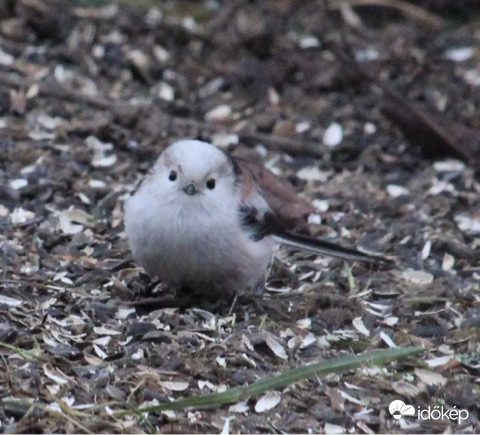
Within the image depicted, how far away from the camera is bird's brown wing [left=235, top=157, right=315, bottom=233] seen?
4844 mm

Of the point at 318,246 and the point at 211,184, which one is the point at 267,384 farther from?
the point at 318,246

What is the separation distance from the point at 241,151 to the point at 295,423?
2.61 meters

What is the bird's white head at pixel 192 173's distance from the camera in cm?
418

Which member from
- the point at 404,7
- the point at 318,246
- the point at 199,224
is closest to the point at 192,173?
the point at 199,224

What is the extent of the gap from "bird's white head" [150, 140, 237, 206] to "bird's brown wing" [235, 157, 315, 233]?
52 cm

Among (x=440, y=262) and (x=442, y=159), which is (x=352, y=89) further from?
(x=440, y=262)

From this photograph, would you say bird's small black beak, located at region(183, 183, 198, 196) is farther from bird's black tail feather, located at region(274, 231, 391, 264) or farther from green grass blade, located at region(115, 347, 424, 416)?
green grass blade, located at region(115, 347, 424, 416)

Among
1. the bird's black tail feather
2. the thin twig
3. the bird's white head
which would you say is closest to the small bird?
the bird's white head

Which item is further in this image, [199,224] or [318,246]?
[318,246]

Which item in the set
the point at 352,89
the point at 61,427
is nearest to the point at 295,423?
the point at 61,427

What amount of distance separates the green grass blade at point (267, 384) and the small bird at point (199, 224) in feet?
2.43

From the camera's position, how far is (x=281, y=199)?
491 centimetres

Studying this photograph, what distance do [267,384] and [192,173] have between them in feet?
3.21

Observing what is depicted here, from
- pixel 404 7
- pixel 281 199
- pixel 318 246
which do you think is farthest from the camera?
pixel 404 7
